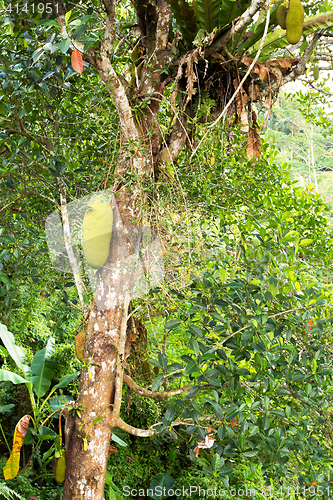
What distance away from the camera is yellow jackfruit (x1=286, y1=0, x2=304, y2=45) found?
4.38 feet

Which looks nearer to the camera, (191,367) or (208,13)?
(191,367)

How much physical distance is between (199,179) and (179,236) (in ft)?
1.31

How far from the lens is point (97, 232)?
4.43ft

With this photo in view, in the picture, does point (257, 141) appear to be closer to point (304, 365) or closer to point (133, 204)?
point (133, 204)

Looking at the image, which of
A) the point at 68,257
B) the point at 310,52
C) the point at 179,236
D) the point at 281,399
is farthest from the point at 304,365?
the point at 310,52

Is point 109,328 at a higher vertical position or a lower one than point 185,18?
lower

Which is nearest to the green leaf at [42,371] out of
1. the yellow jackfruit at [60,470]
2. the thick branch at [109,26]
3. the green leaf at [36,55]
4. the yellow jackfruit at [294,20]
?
the yellow jackfruit at [60,470]

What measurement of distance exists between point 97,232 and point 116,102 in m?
0.55

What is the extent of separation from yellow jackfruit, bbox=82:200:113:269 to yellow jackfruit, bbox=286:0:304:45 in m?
1.08

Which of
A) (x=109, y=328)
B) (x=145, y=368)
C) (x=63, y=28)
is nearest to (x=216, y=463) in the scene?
(x=109, y=328)

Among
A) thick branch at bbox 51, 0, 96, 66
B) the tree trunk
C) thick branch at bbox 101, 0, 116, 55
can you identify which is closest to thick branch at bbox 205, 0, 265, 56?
thick branch at bbox 101, 0, 116, 55

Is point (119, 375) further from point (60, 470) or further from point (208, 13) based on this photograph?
point (208, 13)

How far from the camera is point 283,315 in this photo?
3.94 feet

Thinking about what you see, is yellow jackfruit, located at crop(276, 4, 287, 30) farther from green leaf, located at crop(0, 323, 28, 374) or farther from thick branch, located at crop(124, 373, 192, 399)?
green leaf, located at crop(0, 323, 28, 374)
